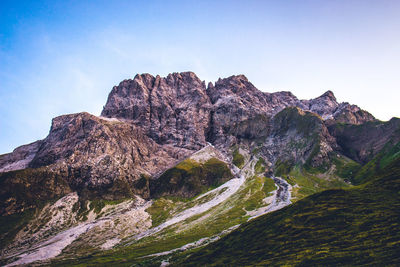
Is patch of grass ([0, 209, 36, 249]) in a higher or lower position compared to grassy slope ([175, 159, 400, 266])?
higher

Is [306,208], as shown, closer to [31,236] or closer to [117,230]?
[117,230]

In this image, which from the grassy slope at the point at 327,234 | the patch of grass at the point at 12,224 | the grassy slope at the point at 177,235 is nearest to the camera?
the grassy slope at the point at 327,234

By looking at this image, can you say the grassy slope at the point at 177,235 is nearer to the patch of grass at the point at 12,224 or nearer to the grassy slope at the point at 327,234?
the grassy slope at the point at 327,234

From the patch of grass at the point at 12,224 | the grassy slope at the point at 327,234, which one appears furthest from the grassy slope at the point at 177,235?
the patch of grass at the point at 12,224

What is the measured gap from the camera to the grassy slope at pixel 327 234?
46.7m

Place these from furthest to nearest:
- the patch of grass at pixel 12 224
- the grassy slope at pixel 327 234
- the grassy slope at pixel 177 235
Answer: the patch of grass at pixel 12 224, the grassy slope at pixel 177 235, the grassy slope at pixel 327 234

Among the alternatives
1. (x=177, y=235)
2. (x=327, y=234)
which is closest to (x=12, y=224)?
(x=177, y=235)

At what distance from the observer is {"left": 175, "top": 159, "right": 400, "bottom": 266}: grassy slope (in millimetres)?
46719

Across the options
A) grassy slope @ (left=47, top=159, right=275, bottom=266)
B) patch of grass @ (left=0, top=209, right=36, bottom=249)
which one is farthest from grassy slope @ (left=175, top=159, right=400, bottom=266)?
patch of grass @ (left=0, top=209, right=36, bottom=249)

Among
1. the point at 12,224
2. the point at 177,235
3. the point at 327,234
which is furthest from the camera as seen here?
the point at 12,224

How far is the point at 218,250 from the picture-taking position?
76.1m

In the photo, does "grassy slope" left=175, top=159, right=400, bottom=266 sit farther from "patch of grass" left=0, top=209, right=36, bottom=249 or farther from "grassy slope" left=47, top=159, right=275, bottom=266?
"patch of grass" left=0, top=209, right=36, bottom=249

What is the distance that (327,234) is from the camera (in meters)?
60.3

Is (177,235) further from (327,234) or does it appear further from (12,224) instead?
(12,224)
